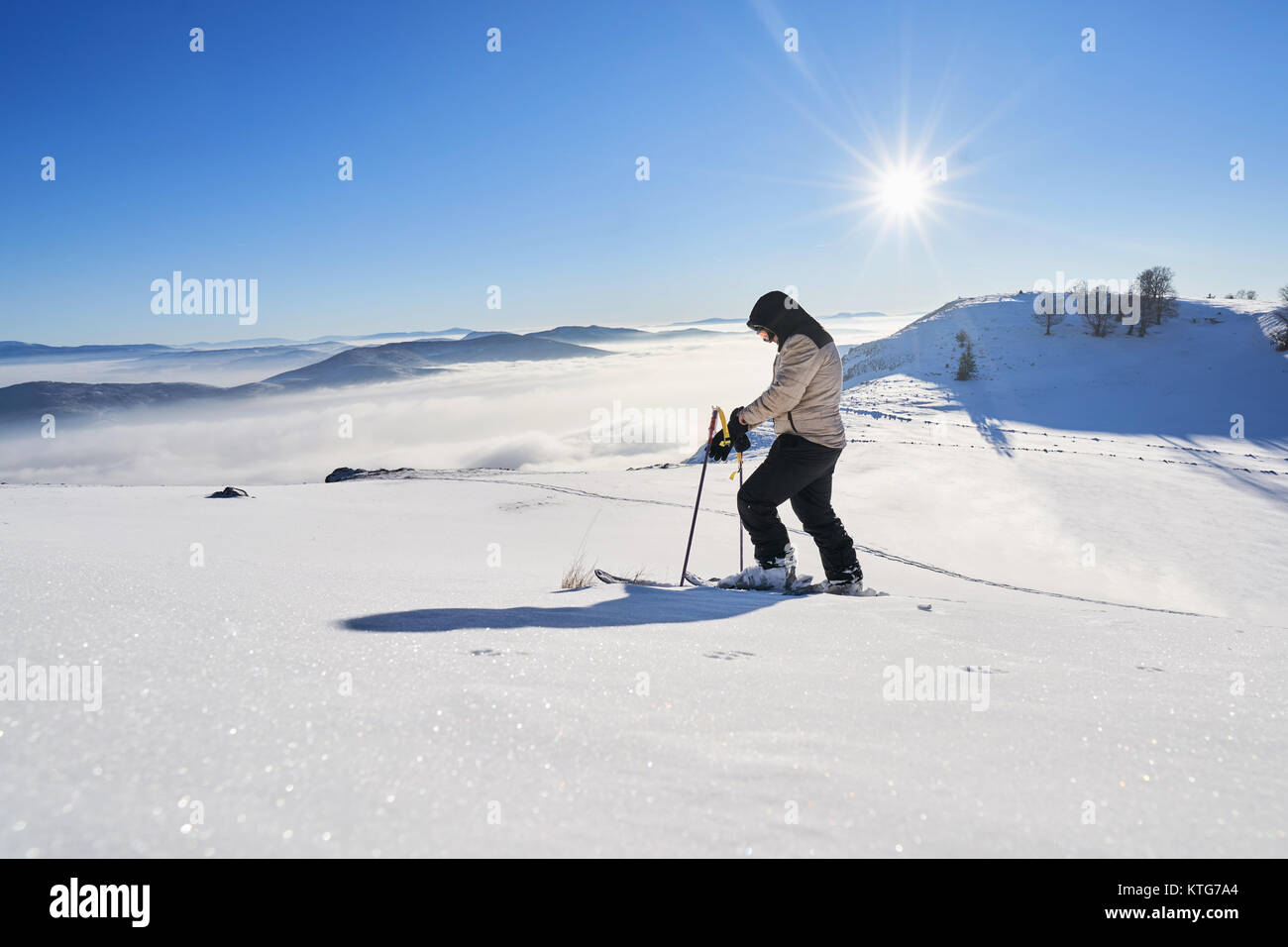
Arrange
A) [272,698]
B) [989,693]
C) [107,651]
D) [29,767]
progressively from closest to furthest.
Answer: [29,767], [272,698], [107,651], [989,693]

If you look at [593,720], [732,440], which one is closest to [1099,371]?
[732,440]

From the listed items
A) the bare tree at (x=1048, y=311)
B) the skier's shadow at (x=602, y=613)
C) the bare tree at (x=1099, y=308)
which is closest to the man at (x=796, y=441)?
the skier's shadow at (x=602, y=613)

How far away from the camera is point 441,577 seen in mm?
3652

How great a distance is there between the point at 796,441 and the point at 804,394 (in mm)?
319

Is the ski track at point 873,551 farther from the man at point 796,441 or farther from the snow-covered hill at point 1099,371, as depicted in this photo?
the snow-covered hill at point 1099,371

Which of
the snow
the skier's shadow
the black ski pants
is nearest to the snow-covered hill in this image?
the black ski pants

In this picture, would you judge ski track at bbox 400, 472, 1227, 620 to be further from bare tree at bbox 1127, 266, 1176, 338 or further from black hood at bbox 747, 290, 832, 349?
bare tree at bbox 1127, 266, 1176, 338

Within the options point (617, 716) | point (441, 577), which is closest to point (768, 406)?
point (441, 577)

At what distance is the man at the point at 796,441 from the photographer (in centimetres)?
426

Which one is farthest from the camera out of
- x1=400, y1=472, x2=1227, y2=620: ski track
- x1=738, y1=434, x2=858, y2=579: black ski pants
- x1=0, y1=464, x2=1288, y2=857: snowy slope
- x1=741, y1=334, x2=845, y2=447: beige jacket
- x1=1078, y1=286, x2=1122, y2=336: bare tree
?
x1=1078, y1=286, x2=1122, y2=336: bare tree

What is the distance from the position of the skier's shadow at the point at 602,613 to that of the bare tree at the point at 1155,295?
41878 millimetres

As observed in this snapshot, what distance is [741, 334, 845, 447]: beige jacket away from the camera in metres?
4.23

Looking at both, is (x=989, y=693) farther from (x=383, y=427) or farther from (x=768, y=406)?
(x=383, y=427)

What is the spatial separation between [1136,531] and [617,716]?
933cm
